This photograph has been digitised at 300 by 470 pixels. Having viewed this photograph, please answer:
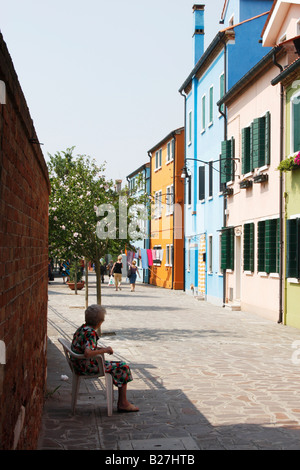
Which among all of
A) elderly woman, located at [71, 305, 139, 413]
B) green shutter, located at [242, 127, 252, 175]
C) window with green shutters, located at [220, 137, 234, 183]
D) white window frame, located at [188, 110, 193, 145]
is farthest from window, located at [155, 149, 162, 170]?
elderly woman, located at [71, 305, 139, 413]

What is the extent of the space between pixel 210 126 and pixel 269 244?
441 inches

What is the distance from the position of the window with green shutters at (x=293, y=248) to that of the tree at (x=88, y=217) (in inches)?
155

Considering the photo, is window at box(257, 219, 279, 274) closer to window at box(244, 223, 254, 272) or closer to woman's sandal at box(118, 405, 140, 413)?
window at box(244, 223, 254, 272)

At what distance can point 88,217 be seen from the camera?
15.9m

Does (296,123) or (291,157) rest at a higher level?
(296,123)

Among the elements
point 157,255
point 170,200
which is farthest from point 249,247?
point 157,255

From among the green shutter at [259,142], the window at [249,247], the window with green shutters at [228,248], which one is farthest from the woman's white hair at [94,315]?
the window with green shutters at [228,248]

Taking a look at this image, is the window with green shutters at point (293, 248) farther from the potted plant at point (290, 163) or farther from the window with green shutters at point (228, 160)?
the window with green shutters at point (228, 160)

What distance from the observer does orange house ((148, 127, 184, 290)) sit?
3847 centimetres

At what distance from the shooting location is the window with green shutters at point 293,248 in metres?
16.8

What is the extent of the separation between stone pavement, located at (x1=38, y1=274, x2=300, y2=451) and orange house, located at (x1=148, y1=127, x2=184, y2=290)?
21276 millimetres

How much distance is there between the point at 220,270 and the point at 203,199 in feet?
16.2

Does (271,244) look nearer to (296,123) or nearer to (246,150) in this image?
(296,123)

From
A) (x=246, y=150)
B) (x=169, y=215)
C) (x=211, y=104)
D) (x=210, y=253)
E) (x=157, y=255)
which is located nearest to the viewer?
(x=246, y=150)
